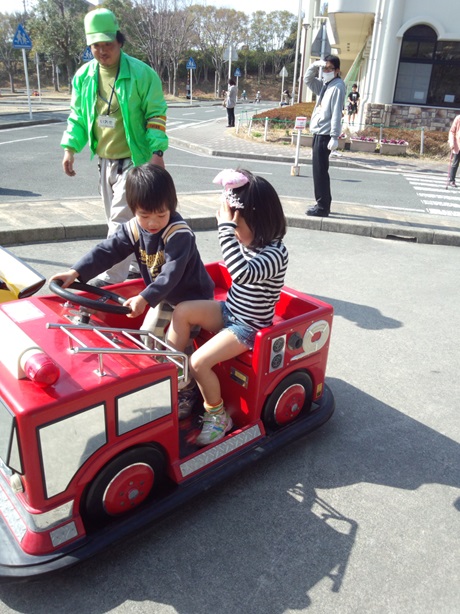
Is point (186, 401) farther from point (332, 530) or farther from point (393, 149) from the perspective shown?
point (393, 149)

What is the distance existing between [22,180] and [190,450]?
7.74m

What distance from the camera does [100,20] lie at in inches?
133

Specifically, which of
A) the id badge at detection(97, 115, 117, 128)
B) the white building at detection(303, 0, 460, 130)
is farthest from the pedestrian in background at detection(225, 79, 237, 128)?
the id badge at detection(97, 115, 117, 128)

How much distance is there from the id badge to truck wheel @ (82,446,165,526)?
8.95 feet

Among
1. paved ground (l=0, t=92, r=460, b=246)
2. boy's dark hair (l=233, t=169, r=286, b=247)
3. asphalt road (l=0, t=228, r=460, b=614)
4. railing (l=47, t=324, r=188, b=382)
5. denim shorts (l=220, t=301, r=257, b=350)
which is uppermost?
boy's dark hair (l=233, t=169, r=286, b=247)

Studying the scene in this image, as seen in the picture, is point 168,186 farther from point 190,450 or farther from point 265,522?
point 265,522

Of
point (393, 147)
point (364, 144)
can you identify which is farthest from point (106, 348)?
point (393, 147)

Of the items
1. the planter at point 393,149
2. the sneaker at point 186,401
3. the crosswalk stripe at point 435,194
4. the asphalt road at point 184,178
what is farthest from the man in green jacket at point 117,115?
the planter at point 393,149

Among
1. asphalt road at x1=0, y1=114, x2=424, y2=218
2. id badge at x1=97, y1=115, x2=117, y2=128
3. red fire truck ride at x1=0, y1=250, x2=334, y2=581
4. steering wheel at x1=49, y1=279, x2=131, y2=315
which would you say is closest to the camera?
red fire truck ride at x1=0, y1=250, x2=334, y2=581

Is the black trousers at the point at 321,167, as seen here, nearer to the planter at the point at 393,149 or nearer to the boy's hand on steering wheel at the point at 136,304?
the boy's hand on steering wheel at the point at 136,304

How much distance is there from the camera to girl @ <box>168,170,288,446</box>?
240 centimetres

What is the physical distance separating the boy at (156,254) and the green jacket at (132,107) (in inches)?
55.8

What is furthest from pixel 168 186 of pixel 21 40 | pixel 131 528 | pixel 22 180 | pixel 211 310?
pixel 21 40

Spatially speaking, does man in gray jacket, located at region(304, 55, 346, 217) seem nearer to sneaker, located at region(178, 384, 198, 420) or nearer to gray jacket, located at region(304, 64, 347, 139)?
gray jacket, located at region(304, 64, 347, 139)
